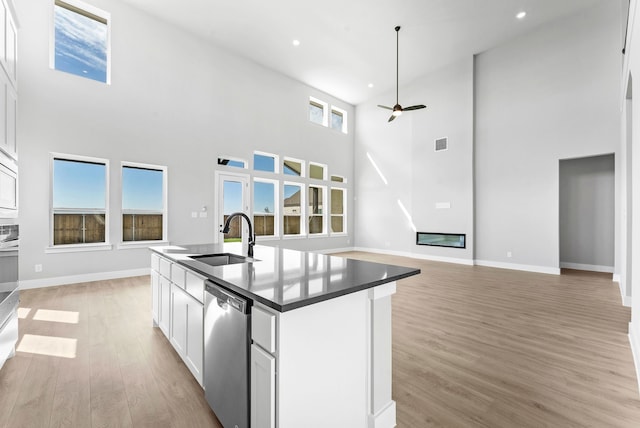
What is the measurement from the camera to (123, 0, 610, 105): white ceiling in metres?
5.30

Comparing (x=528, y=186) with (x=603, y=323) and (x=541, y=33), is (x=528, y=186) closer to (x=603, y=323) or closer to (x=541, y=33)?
(x=541, y=33)

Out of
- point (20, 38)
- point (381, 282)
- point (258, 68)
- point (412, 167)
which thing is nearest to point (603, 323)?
point (381, 282)

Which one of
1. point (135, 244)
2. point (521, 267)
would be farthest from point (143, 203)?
point (521, 267)

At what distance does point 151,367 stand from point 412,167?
7618 millimetres

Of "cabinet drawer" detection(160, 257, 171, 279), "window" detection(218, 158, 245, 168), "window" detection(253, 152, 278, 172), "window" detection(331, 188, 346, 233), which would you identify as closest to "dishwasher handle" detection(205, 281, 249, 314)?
"cabinet drawer" detection(160, 257, 171, 279)

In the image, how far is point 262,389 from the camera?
3.74 feet

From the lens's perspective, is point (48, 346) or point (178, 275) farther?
point (48, 346)

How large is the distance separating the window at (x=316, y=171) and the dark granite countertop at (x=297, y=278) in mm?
6925

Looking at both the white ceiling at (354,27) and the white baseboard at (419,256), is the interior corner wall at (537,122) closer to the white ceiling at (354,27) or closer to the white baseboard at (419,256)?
the white baseboard at (419,256)

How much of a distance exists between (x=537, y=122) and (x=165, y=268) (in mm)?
7385

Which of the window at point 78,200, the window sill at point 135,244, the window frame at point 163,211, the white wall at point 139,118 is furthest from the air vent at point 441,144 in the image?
the window at point 78,200

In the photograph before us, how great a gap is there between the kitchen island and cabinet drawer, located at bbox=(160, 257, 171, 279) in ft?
2.03

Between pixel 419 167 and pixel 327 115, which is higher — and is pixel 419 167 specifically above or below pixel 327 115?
below

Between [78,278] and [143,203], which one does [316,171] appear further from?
[78,278]
